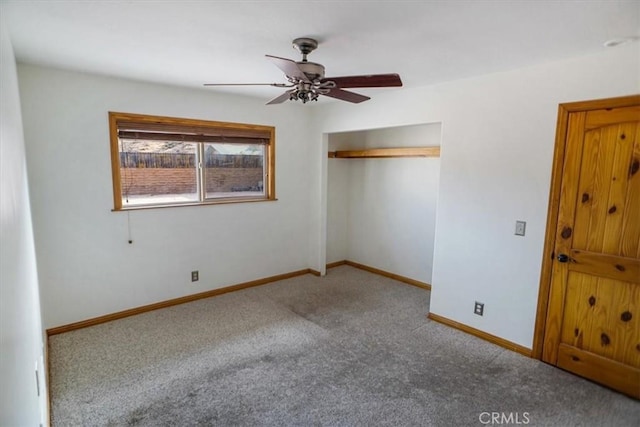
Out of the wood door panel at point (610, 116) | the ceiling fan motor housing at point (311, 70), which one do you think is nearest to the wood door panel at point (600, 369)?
the wood door panel at point (610, 116)

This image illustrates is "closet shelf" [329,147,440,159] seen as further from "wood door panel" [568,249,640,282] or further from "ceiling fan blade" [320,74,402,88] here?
"ceiling fan blade" [320,74,402,88]

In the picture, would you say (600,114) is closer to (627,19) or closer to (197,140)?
(627,19)

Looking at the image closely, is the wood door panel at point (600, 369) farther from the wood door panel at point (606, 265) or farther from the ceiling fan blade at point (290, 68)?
the ceiling fan blade at point (290, 68)

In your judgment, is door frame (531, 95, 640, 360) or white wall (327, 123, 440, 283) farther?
white wall (327, 123, 440, 283)

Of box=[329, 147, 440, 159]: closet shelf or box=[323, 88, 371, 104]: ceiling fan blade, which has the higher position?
box=[323, 88, 371, 104]: ceiling fan blade

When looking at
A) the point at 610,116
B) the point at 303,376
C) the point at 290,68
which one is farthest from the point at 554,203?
the point at 303,376

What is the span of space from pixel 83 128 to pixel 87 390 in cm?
221

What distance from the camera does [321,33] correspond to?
209cm

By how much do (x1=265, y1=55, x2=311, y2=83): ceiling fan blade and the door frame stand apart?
1952mm

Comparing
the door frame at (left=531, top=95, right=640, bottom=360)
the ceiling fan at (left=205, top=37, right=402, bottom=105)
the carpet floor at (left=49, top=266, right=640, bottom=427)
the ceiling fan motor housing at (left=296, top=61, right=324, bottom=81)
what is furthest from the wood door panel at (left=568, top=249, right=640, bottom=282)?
the ceiling fan motor housing at (left=296, top=61, right=324, bottom=81)

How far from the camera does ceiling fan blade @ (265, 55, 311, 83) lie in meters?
1.91

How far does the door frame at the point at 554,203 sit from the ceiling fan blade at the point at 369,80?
55.3 inches

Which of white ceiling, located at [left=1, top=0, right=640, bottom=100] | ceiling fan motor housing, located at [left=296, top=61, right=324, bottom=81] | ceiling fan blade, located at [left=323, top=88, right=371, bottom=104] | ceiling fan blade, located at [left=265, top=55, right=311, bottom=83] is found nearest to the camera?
white ceiling, located at [left=1, top=0, right=640, bottom=100]

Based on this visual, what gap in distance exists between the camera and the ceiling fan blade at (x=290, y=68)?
191cm
